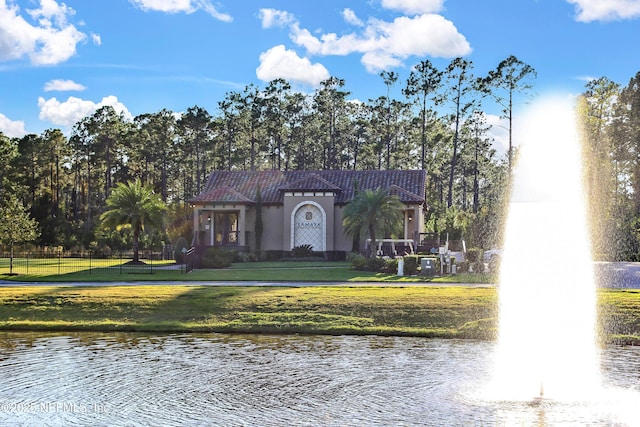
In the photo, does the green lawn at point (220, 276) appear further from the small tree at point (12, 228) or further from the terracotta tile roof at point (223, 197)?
the terracotta tile roof at point (223, 197)

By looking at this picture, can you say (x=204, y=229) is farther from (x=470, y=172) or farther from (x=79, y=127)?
(x=470, y=172)

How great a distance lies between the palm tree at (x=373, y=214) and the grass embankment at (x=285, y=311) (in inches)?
593

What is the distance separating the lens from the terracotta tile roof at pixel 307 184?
1997 inches

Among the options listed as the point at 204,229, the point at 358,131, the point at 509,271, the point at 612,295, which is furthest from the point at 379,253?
the point at 358,131

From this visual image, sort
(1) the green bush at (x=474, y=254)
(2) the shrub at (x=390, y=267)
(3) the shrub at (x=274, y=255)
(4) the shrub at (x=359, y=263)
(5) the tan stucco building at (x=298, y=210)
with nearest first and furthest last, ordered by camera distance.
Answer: (2) the shrub at (x=390, y=267) < (1) the green bush at (x=474, y=254) < (4) the shrub at (x=359, y=263) < (3) the shrub at (x=274, y=255) < (5) the tan stucco building at (x=298, y=210)

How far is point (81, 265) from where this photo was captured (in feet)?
144

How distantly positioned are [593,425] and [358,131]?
7671 cm

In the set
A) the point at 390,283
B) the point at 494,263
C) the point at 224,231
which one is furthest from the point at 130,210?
the point at 494,263

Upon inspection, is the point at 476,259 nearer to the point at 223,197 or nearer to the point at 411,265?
the point at 411,265

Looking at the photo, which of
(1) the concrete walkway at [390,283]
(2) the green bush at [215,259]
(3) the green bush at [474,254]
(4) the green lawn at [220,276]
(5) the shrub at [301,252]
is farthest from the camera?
(5) the shrub at [301,252]

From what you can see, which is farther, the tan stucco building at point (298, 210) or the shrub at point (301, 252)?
the tan stucco building at point (298, 210)

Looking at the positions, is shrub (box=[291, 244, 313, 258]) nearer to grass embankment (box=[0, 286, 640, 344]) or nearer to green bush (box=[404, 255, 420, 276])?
green bush (box=[404, 255, 420, 276])

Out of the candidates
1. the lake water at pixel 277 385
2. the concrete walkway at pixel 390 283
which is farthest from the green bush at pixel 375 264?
the lake water at pixel 277 385

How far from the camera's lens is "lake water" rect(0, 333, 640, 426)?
1181 cm
